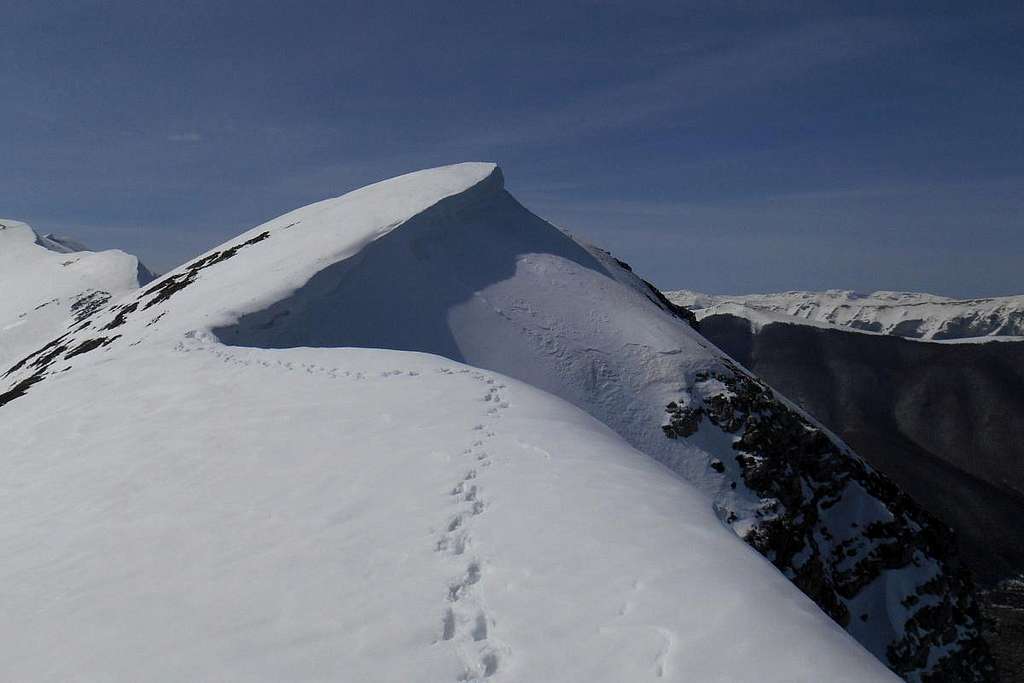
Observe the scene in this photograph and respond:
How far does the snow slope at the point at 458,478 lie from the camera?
5148 mm

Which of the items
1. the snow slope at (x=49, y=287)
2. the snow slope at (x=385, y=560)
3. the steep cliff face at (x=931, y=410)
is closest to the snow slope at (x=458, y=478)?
the snow slope at (x=385, y=560)

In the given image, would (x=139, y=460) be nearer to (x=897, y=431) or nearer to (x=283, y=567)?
(x=283, y=567)

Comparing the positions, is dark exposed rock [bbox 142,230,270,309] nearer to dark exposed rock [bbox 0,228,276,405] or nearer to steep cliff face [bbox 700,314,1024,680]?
dark exposed rock [bbox 0,228,276,405]

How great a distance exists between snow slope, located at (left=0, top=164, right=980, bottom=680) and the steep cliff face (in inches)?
2094

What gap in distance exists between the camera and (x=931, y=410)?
326 ft

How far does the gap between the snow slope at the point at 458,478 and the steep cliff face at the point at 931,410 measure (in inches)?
2094

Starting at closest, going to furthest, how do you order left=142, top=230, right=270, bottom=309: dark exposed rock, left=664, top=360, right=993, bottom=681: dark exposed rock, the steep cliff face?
left=664, top=360, right=993, bottom=681: dark exposed rock → left=142, top=230, right=270, bottom=309: dark exposed rock → the steep cliff face

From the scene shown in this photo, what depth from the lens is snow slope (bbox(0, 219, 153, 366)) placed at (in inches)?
2004

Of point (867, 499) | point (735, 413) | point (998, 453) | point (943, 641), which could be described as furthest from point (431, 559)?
point (998, 453)

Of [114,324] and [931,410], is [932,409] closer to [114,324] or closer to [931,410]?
[931,410]

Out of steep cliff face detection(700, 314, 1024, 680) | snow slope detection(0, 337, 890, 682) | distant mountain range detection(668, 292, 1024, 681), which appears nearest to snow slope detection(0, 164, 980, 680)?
snow slope detection(0, 337, 890, 682)

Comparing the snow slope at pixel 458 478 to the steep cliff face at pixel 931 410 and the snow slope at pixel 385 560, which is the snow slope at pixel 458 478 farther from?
the steep cliff face at pixel 931 410

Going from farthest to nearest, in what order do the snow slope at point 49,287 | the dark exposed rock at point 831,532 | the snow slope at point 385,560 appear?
the snow slope at point 49,287, the dark exposed rock at point 831,532, the snow slope at point 385,560

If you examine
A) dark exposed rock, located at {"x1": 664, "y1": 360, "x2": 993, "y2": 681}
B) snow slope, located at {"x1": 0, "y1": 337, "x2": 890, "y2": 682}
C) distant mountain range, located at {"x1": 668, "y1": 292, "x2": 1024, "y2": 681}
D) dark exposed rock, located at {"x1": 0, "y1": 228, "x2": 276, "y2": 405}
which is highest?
dark exposed rock, located at {"x1": 0, "y1": 228, "x2": 276, "y2": 405}
